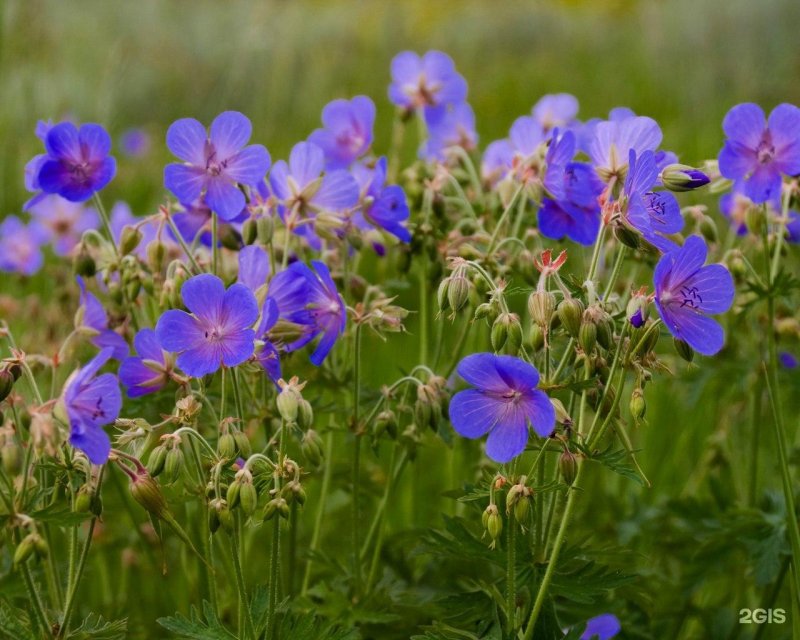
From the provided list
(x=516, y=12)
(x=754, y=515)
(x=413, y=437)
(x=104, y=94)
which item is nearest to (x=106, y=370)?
(x=413, y=437)

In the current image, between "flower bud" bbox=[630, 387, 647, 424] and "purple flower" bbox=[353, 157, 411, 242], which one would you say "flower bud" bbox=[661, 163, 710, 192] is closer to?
"flower bud" bbox=[630, 387, 647, 424]

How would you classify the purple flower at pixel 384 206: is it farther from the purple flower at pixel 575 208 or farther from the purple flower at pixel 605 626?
the purple flower at pixel 605 626

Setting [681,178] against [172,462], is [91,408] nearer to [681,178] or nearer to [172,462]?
[172,462]

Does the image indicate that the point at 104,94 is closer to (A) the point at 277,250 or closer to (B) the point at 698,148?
(A) the point at 277,250

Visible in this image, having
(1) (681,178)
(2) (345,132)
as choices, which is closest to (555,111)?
(2) (345,132)

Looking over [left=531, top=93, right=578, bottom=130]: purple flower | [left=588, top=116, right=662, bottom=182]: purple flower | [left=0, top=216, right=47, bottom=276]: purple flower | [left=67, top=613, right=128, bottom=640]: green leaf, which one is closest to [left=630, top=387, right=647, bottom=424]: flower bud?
[left=588, top=116, right=662, bottom=182]: purple flower

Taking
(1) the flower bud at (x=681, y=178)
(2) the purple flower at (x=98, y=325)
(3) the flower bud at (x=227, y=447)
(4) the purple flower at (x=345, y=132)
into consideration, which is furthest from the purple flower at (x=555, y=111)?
(3) the flower bud at (x=227, y=447)
